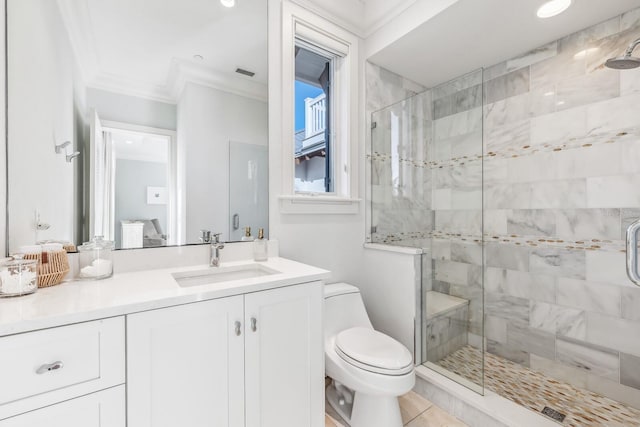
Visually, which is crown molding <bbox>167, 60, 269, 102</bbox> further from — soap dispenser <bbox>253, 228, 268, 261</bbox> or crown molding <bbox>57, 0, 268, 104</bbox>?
soap dispenser <bbox>253, 228, 268, 261</bbox>

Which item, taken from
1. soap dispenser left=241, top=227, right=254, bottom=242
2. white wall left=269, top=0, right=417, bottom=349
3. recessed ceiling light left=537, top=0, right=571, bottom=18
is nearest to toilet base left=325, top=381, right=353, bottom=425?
white wall left=269, top=0, right=417, bottom=349

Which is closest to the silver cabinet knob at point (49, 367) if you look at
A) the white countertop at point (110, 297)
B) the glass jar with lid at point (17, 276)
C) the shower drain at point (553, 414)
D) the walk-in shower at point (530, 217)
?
the white countertop at point (110, 297)

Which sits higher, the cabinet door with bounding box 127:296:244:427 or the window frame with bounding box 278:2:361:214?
the window frame with bounding box 278:2:361:214

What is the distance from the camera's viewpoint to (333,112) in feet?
6.95

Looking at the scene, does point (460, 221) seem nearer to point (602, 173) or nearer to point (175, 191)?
point (602, 173)

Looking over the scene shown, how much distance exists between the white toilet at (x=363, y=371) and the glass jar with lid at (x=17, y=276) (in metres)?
1.24

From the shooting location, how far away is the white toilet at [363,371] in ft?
4.22

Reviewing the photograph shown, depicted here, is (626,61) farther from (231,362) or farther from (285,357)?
(231,362)

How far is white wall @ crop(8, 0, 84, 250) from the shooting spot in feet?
3.38

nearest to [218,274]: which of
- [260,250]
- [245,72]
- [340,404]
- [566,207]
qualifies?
[260,250]

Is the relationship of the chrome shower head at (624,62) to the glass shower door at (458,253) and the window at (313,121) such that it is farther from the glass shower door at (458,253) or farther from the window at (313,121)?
the window at (313,121)

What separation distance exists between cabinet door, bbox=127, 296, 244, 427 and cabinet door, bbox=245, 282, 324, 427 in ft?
0.15

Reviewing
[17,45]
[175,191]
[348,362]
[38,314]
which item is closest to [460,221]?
[348,362]

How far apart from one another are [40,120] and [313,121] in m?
1.41
